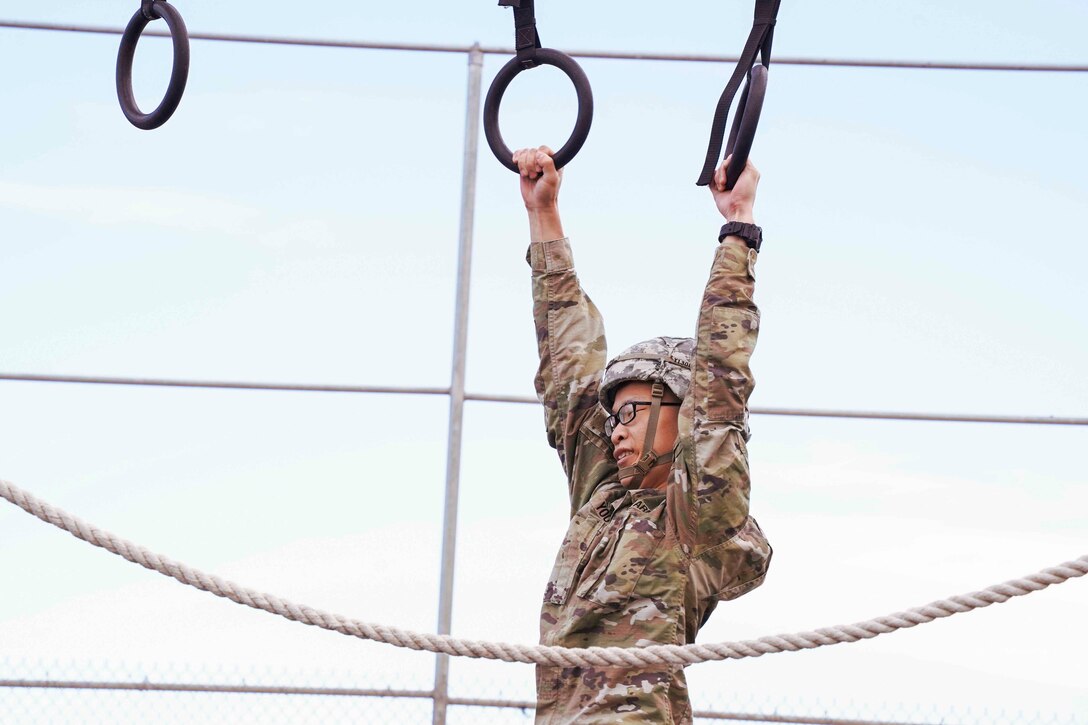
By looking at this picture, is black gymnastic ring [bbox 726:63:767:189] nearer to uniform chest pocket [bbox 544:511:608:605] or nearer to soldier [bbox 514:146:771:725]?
soldier [bbox 514:146:771:725]

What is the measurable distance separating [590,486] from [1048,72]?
2.59 meters

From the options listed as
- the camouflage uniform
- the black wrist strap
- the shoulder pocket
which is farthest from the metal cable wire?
the shoulder pocket

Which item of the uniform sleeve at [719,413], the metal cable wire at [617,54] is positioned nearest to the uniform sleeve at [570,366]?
the uniform sleeve at [719,413]

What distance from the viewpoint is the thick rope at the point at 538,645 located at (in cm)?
232

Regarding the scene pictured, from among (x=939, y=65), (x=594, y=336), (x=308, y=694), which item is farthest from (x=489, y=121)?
(x=939, y=65)

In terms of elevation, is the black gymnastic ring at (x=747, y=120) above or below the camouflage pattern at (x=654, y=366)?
above

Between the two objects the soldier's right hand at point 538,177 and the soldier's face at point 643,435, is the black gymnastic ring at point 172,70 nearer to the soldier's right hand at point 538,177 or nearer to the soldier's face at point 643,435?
the soldier's right hand at point 538,177

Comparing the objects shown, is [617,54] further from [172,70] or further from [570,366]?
[172,70]

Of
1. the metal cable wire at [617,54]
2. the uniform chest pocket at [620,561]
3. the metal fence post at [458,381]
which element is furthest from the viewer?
the metal cable wire at [617,54]

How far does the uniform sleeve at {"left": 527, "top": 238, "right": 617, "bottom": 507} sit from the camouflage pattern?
67 millimetres

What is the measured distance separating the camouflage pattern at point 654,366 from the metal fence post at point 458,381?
58.3 inches

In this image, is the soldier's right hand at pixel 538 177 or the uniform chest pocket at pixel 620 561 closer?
the uniform chest pocket at pixel 620 561

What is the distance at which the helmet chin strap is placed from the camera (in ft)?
8.67

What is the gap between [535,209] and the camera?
288 centimetres
